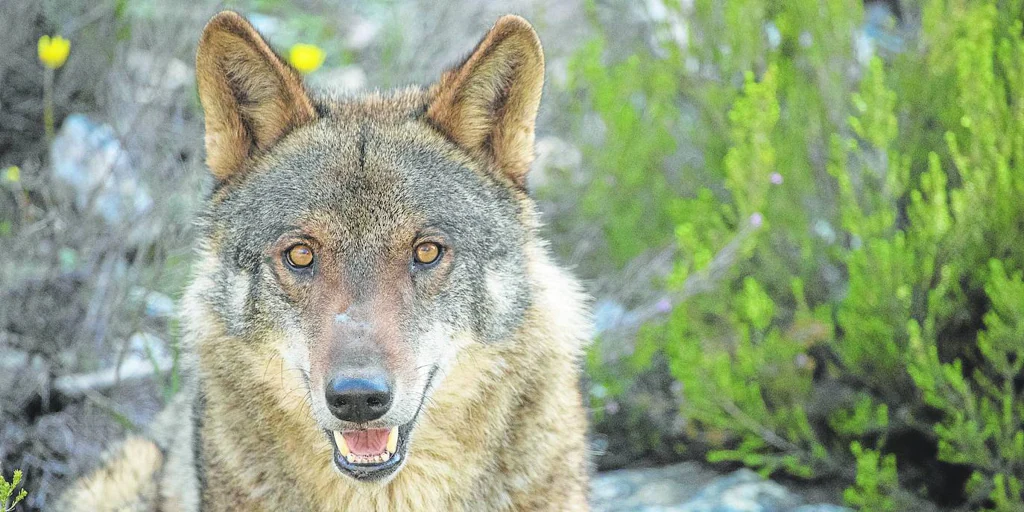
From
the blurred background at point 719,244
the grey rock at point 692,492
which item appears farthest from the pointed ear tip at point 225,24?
the grey rock at point 692,492

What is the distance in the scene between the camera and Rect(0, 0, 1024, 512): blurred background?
4.34m

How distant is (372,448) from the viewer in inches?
117

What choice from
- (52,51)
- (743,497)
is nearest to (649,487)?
(743,497)

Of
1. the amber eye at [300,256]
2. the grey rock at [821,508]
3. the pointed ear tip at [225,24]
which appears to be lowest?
the grey rock at [821,508]

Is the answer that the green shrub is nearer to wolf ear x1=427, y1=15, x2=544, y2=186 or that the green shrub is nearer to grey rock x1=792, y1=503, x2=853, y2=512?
grey rock x1=792, y1=503, x2=853, y2=512

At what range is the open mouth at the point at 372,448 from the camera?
2.92 meters

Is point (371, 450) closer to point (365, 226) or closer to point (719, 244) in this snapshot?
point (365, 226)

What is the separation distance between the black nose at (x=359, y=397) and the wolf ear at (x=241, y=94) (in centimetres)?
110

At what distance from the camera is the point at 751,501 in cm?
474

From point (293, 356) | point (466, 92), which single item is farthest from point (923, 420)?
point (293, 356)

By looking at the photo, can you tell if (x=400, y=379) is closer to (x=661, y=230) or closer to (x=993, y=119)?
(x=993, y=119)

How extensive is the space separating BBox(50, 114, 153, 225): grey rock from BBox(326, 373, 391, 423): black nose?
3077 millimetres

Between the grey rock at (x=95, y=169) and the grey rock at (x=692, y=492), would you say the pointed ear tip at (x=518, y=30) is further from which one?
the grey rock at (x=95, y=169)

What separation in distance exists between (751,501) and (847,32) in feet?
8.28
